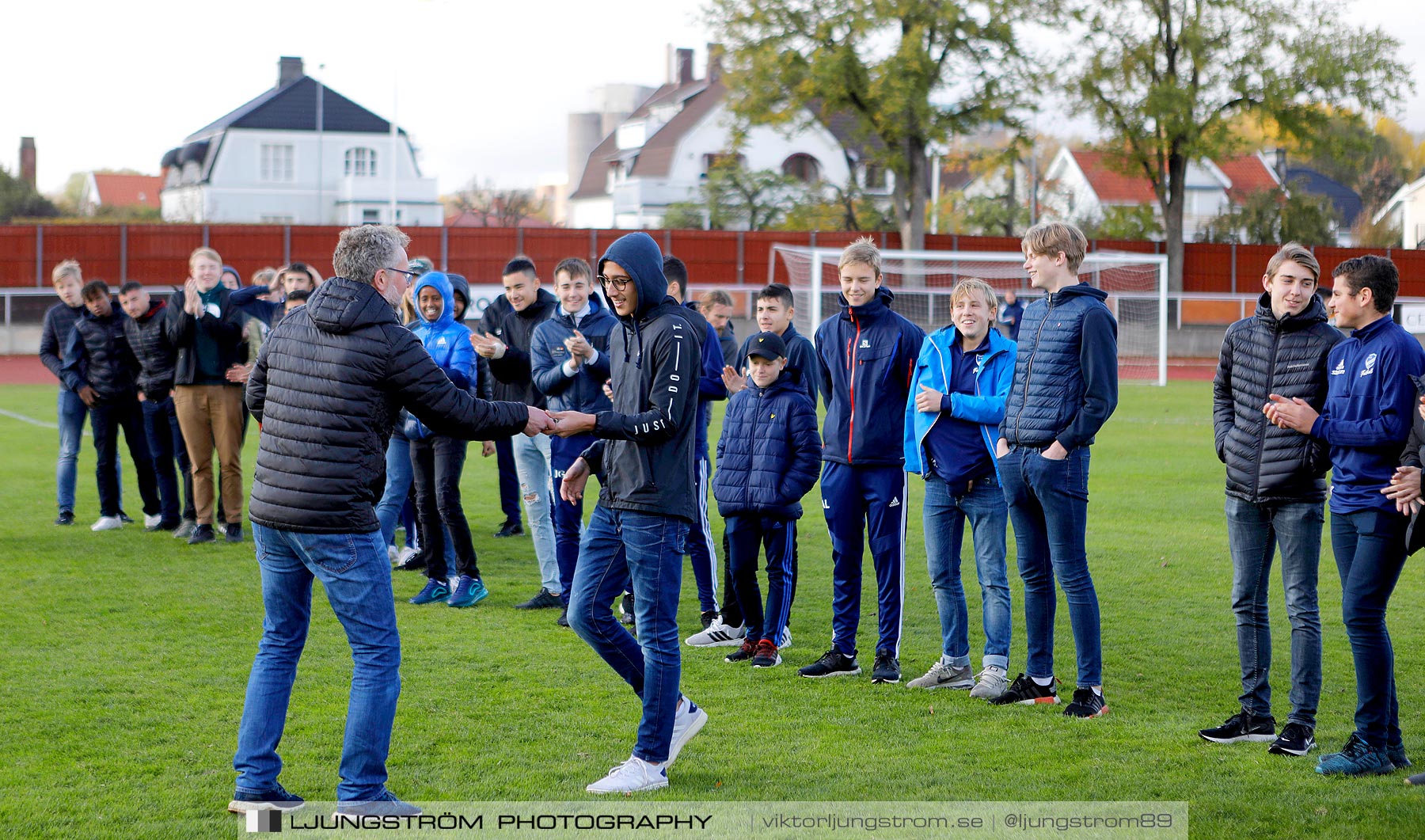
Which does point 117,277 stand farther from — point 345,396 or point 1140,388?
point 345,396

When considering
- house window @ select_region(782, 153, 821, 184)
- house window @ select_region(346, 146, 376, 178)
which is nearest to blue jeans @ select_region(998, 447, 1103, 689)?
house window @ select_region(782, 153, 821, 184)

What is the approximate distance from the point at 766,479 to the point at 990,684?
1.52 m

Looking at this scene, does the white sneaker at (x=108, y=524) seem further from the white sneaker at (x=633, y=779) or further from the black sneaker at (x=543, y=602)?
the white sneaker at (x=633, y=779)

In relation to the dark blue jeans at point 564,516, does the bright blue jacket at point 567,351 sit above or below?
above

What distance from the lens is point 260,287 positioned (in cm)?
1035

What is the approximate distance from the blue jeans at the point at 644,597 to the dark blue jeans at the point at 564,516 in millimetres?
2767

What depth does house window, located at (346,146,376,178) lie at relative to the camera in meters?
60.2

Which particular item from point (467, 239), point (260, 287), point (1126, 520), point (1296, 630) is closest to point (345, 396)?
point (1296, 630)

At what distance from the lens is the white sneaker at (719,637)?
726 cm

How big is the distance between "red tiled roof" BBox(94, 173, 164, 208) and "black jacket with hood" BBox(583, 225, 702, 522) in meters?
80.8

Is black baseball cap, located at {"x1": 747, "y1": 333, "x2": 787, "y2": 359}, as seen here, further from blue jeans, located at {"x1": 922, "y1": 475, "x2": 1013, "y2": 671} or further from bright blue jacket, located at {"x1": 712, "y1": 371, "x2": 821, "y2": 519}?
blue jeans, located at {"x1": 922, "y1": 475, "x2": 1013, "y2": 671}

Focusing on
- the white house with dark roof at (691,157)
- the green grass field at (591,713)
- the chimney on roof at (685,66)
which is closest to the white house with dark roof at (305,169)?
the white house with dark roof at (691,157)

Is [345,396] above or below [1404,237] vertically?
below

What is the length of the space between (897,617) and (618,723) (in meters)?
1.62
